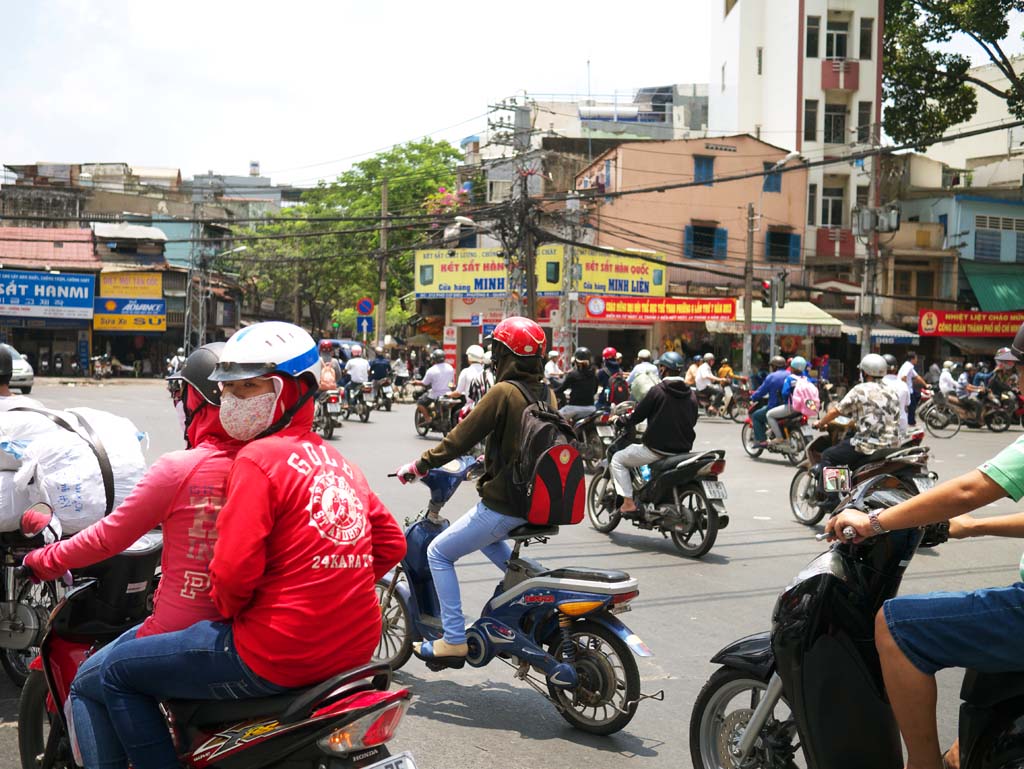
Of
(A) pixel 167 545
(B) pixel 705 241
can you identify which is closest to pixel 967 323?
(B) pixel 705 241

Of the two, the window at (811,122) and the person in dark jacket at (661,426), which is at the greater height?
the window at (811,122)

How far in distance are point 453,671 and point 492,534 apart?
106cm

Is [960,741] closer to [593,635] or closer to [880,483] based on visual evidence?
[880,483]

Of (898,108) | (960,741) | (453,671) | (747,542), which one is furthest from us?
(898,108)

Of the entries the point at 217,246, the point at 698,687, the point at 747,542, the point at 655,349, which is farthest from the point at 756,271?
the point at 698,687

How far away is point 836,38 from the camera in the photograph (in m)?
42.3

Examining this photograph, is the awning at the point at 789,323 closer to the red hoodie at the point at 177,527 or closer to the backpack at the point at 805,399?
the backpack at the point at 805,399

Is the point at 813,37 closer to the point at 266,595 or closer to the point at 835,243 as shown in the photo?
the point at 835,243

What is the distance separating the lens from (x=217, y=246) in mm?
49812

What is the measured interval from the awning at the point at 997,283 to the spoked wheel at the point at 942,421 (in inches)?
746

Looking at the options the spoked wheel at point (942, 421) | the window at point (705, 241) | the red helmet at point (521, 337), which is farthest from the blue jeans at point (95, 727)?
the window at point (705, 241)

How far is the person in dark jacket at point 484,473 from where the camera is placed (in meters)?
4.73

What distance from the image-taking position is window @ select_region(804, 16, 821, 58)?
42.1m

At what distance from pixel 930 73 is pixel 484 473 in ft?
125
